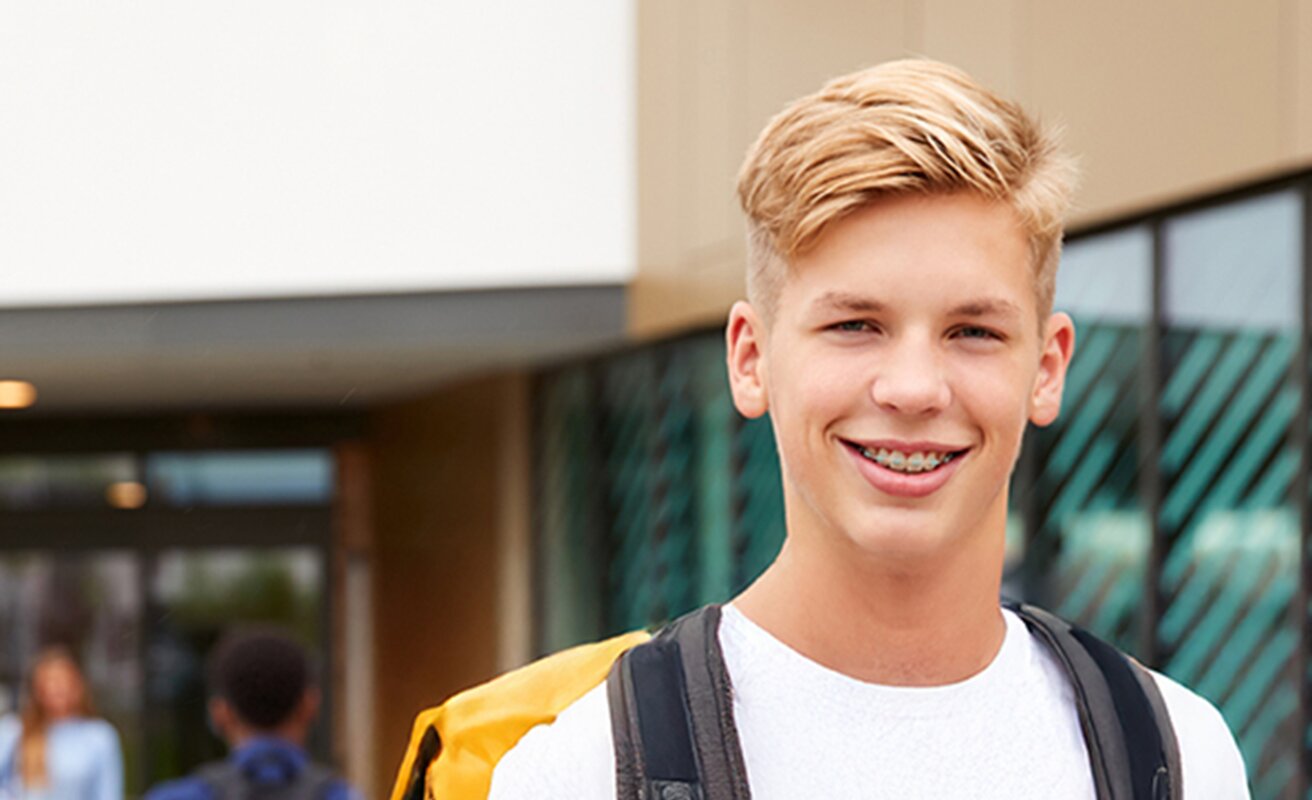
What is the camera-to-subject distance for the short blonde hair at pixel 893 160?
1.70 metres

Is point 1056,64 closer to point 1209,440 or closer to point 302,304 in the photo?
point 1209,440

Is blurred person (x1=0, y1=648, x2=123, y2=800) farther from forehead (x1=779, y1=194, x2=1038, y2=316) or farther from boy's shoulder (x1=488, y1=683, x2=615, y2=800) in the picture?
forehead (x1=779, y1=194, x2=1038, y2=316)

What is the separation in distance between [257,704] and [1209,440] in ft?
9.65

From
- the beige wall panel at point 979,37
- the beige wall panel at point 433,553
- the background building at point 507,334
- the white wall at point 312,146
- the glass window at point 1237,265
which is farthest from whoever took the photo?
the beige wall panel at point 433,553

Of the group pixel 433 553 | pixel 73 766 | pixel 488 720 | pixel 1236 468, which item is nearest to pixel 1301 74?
pixel 1236 468

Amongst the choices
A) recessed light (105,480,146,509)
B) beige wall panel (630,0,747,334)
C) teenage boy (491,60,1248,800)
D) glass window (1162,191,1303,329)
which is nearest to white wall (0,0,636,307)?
beige wall panel (630,0,747,334)

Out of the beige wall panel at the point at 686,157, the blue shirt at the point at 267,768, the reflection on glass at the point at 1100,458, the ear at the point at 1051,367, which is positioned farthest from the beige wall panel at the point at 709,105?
the ear at the point at 1051,367

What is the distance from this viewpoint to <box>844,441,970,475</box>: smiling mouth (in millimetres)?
1721

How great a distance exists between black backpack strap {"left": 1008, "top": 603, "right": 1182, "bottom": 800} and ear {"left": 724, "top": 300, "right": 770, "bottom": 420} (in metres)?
0.40

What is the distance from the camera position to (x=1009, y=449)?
1766mm

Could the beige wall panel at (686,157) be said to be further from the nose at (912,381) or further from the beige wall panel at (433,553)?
the nose at (912,381)

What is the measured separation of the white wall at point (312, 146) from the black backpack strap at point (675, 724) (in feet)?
26.5

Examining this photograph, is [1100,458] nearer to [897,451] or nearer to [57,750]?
[897,451]

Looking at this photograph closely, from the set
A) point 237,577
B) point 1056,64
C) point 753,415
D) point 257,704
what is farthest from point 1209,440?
point 237,577
